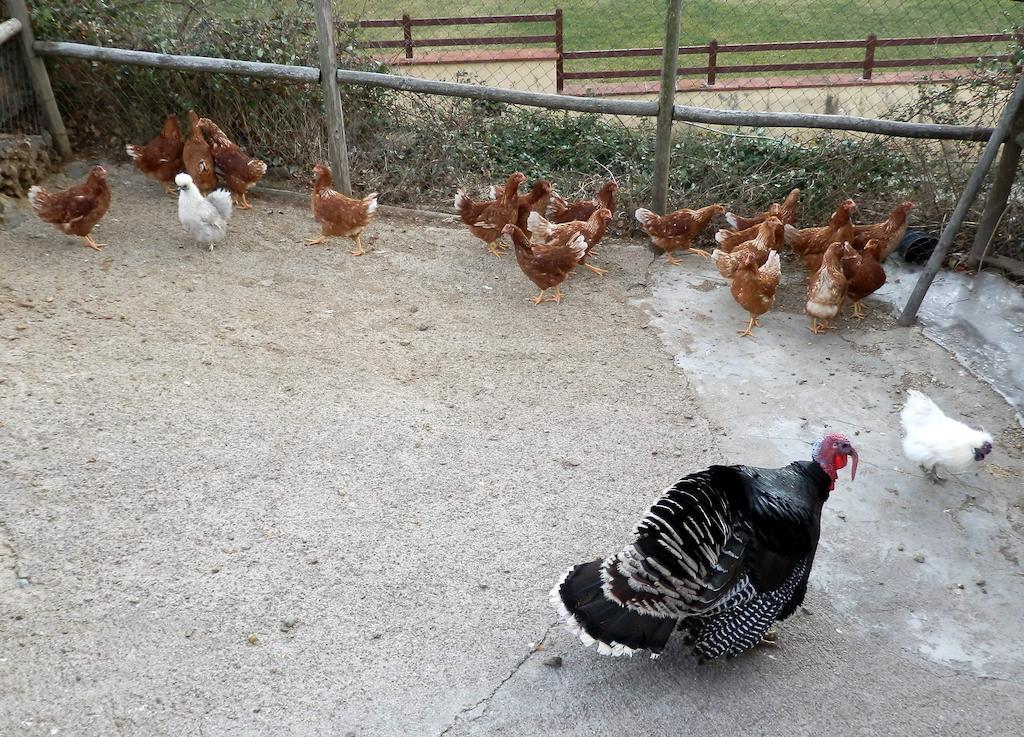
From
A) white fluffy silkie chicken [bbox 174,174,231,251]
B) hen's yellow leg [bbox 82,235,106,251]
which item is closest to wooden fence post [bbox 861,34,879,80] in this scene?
white fluffy silkie chicken [bbox 174,174,231,251]

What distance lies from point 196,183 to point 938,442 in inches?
233

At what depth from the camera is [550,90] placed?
942 centimetres

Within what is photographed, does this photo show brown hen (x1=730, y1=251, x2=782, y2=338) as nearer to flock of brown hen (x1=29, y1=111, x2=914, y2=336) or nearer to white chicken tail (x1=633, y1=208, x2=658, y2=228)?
flock of brown hen (x1=29, y1=111, x2=914, y2=336)

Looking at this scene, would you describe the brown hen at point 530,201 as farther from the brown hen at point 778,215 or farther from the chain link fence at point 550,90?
the brown hen at point 778,215

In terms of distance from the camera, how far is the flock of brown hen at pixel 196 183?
617cm

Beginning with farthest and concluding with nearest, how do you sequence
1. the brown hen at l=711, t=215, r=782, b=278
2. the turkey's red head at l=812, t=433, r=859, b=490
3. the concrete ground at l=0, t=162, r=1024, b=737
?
the brown hen at l=711, t=215, r=782, b=278 → the turkey's red head at l=812, t=433, r=859, b=490 → the concrete ground at l=0, t=162, r=1024, b=737

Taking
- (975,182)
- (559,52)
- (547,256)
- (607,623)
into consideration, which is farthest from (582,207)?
(607,623)

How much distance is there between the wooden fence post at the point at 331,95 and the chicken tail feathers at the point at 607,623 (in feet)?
16.8

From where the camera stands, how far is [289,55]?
7559 millimetres

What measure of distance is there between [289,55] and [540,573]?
581 cm

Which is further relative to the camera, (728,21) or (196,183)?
(728,21)

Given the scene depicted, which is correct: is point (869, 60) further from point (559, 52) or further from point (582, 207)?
point (582, 207)

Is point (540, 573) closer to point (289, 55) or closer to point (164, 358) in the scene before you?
point (164, 358)

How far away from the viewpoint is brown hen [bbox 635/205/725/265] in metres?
6.42
